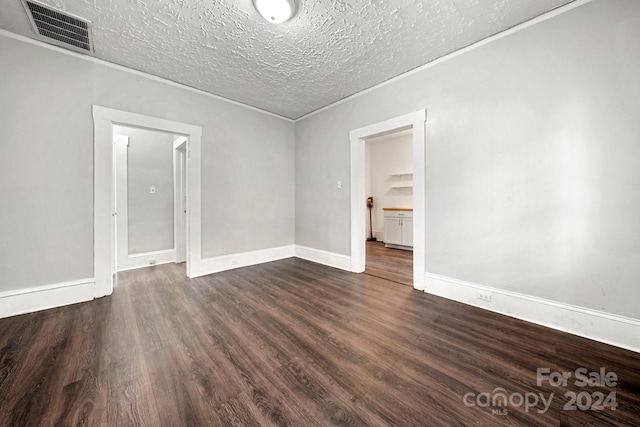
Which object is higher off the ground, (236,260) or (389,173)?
(389,173)

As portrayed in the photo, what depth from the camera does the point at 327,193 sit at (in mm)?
4004

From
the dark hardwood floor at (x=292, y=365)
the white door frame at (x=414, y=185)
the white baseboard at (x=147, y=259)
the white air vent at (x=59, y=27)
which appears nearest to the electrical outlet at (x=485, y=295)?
the dark hardwood floor at (x=292, y=365)

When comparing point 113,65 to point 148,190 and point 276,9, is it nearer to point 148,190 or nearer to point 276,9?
point 148,190

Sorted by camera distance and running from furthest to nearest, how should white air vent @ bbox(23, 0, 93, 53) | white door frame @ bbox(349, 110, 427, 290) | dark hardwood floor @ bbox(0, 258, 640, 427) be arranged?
white door frame @ bbox(349, 110, 427, 290)
white air vent @ bbox(23, 0, 93, 53)
dark hardwood floor @ bbox(0, 258, 640, 427)

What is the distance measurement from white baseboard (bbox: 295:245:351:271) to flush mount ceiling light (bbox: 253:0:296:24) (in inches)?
121

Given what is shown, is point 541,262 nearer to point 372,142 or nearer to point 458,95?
point 458,95

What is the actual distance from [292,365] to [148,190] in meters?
4.06

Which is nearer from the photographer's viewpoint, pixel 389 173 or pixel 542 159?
pixel 542 159

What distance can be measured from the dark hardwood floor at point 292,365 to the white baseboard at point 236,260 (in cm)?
86

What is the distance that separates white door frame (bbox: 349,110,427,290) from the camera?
2.81m

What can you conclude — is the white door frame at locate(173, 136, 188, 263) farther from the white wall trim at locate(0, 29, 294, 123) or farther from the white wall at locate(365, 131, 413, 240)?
the white wall at locate(365, 131, 413, 240)

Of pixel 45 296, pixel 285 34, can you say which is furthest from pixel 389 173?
pixel 45 296

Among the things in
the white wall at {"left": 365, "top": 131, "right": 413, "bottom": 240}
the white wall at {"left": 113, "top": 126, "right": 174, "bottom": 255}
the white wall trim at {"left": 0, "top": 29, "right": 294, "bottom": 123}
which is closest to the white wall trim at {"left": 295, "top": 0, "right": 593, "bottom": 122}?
Result: the white wall trim at {"left": 0, "top": 29, "right": 294, "bottom": 123}

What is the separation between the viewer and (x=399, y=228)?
5.43 metres
